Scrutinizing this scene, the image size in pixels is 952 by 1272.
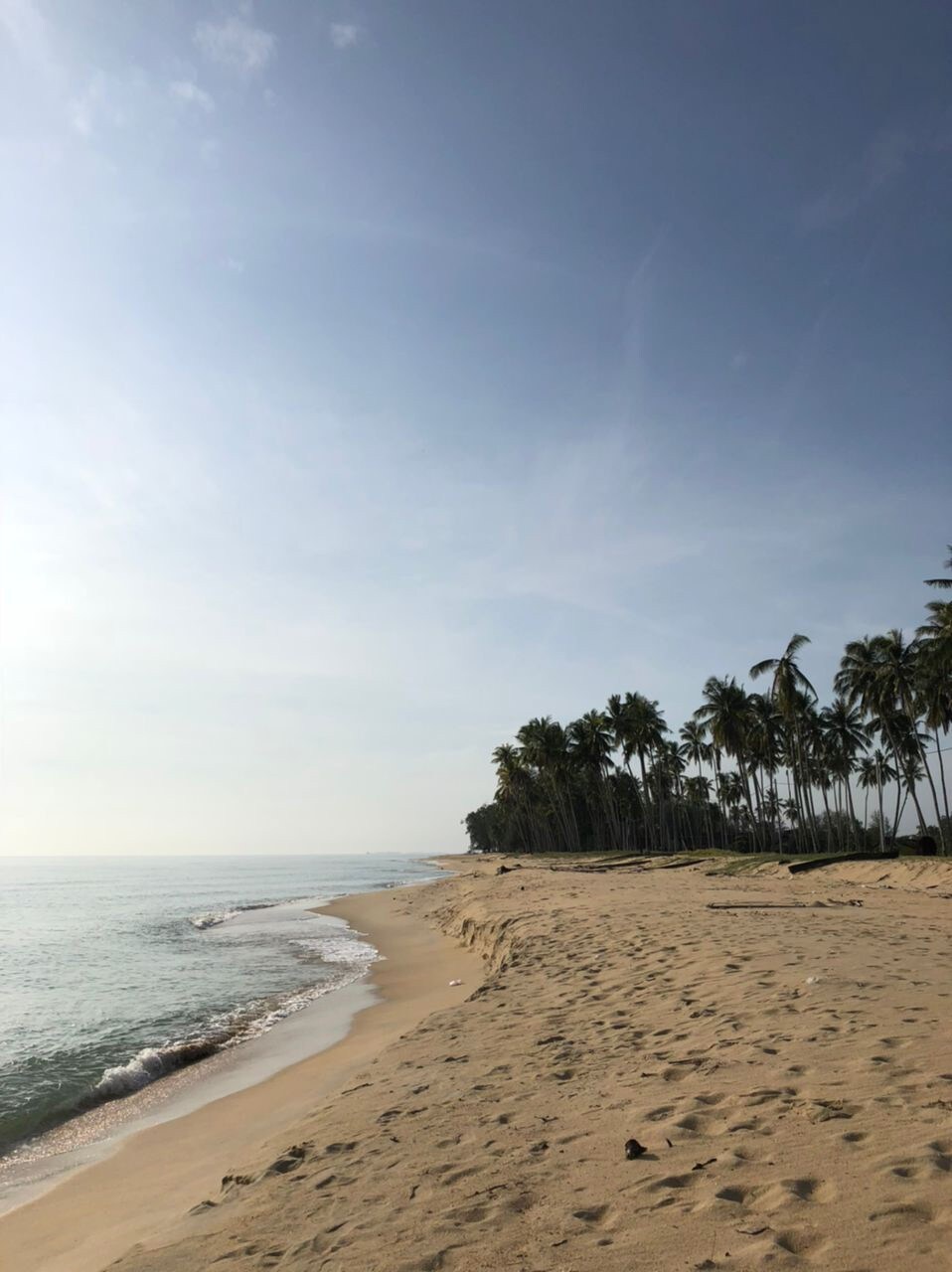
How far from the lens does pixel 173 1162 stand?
7.58 m

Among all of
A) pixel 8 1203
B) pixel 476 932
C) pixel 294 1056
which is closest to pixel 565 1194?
pixel 8 1203

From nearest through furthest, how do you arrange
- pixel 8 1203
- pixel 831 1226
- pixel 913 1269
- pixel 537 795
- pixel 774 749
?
pixel 913 1269, pixel 831 1226, pixel 8 1203, pixel 774 749, pixel 537 795

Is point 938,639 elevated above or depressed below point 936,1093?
above

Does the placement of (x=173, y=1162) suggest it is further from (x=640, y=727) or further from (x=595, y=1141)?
(x=640, y=727)

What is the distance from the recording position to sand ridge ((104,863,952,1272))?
3.69 m

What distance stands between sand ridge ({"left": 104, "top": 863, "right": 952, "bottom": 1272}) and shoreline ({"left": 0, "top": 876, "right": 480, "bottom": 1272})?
97 centimetres

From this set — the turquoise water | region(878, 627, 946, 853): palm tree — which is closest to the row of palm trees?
region(878, 627, 946, 853): palm tree

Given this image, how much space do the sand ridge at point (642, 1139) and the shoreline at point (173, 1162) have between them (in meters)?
0.97

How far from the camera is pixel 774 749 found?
6888 cm

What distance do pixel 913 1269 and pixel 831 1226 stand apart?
0.46 meters

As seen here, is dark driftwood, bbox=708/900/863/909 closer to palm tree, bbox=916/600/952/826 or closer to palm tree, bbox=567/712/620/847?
palm tree, bbox=916/600/952/826

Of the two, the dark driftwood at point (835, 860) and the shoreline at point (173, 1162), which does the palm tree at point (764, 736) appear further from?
the shoreline at point (173, 1162)

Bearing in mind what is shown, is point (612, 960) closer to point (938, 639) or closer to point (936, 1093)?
point (936, 1093)

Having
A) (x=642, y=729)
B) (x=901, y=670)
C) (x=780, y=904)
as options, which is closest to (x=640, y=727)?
(x=642, y=729)
